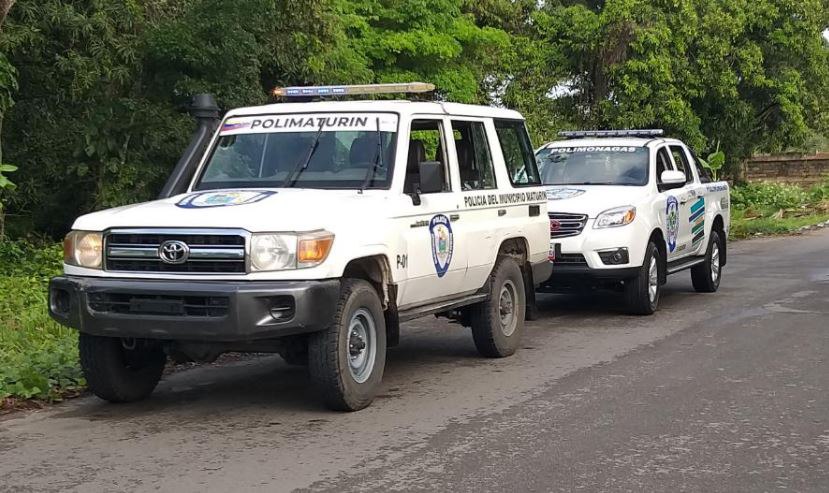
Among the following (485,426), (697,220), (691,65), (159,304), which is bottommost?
(485,426)

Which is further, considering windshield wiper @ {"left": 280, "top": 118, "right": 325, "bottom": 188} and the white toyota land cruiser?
windshield wiper @ {"left": 280, "top": 118, "right": 325, "bottom": 188}

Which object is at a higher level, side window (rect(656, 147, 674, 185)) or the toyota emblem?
side window (rect(656, 147, 674, 185))

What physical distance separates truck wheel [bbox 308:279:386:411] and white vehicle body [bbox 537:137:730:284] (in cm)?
453

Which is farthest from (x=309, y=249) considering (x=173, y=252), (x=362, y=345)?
(x=362, y=345)

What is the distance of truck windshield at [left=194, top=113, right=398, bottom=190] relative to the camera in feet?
25.1

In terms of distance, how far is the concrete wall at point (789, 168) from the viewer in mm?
41562

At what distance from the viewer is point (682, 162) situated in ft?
44.8

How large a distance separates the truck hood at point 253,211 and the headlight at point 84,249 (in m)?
0.06

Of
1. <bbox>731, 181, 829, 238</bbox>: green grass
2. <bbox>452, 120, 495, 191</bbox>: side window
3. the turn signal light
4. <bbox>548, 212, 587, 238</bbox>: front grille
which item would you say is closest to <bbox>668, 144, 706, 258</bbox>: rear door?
<bbox>548, 212, 587, 238</bbox>: front grille

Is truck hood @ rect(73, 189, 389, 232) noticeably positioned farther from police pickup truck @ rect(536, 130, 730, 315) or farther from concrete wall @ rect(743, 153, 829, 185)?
concrete wall @ rect(743, 153, 829, 185)

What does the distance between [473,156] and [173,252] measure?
3116 mm

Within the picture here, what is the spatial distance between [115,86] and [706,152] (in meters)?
23.4

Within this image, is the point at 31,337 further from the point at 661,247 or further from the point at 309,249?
the point at 661,247

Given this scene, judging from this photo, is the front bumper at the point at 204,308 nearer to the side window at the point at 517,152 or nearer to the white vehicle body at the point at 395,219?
the white vehicle body at the point at 395,219
